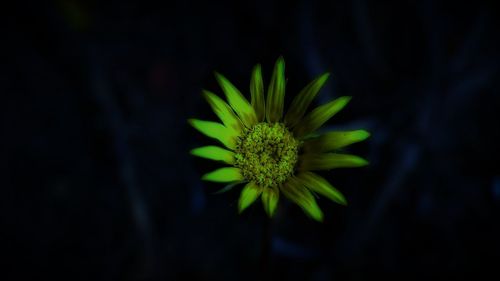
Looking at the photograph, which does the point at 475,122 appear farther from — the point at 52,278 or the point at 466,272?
the point at 52,278

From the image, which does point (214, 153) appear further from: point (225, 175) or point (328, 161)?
point (328, 161)

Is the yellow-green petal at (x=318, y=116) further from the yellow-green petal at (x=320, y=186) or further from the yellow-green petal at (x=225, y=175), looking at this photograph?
the yellow-green petal at (x=225, y=175)

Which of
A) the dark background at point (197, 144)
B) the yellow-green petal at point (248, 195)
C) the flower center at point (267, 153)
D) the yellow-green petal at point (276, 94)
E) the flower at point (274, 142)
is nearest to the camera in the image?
the yellow-green petal at point (248, 195)

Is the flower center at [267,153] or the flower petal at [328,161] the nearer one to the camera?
the flower petal at [328,161]

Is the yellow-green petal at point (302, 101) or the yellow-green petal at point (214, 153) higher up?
the yellow-green petal at point (302, 101)

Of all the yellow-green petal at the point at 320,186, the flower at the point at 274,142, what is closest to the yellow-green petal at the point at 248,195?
the flower at the point at 274,142

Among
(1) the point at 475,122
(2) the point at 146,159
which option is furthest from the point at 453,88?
(2) the point at 146,159
